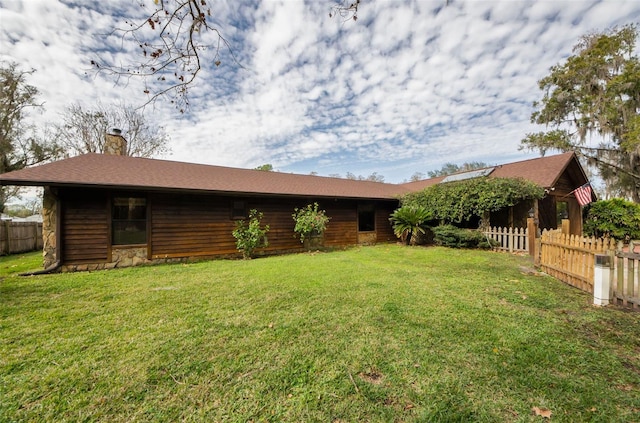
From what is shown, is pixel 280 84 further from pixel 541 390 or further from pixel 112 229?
pixel 541 390

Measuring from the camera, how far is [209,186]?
863cm

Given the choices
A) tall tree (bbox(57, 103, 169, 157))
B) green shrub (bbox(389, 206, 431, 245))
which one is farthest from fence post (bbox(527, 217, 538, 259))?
tall tree (bbox(57, 103, 169, 157))

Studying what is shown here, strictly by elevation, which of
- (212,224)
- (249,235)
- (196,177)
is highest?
(196,177)

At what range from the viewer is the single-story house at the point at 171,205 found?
6.93 meters

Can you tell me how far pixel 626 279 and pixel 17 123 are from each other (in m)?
26.2

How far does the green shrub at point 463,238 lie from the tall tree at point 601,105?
10.4 meters

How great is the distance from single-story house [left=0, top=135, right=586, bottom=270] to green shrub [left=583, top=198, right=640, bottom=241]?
3.15 ft

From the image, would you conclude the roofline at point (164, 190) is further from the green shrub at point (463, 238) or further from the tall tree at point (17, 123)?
the tall tree at point (17, 123)

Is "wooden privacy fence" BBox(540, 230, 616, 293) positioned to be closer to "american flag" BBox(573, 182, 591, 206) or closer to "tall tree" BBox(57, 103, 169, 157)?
"american flag" BBox(573, 182, 591, 206)

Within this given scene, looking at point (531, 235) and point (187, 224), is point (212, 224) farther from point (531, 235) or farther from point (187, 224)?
point (531, 235)

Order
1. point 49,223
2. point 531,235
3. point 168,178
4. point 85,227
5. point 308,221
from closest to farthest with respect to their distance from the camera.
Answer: point 49,223, point 85,227, point 168,178, point 531,235, point 308,221

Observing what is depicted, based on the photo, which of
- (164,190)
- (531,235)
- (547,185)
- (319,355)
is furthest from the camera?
(547,185)

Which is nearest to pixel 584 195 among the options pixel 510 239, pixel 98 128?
pixel 510 239

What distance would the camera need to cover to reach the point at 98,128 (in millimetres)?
18531
